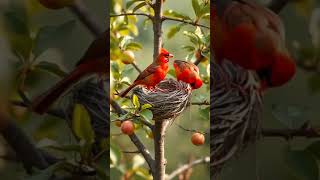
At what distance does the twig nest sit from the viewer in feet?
5.50

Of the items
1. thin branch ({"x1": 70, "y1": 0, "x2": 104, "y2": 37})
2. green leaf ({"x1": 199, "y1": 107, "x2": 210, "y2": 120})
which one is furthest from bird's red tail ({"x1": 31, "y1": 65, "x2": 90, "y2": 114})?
green leaf ({"x1": 199, "y1": 107, "x2": 210, "y2": 120})

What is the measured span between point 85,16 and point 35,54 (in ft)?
0.59

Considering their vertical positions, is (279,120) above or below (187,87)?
below

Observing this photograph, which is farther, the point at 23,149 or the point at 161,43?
the point at 161,43

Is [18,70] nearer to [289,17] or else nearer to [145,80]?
[145,80]

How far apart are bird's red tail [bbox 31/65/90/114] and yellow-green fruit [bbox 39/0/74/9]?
186 mm

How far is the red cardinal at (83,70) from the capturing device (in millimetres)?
1352

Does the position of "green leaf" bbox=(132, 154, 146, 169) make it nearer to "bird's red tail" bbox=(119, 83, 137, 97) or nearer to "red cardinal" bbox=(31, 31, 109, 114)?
"bird's red tail" bbox=(119, 83, 137, 97)

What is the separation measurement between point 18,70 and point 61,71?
12 centimetres

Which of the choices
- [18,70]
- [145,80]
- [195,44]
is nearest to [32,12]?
[18,70]

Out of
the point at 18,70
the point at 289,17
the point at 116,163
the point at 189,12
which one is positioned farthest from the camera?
the point at 189,12

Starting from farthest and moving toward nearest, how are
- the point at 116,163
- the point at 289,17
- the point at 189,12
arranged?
the point at 189,12
the point at 116,163
the point at 289,17

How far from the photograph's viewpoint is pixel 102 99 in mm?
1404

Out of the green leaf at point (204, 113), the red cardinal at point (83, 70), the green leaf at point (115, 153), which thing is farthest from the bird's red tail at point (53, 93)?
the green leaf at point (204, 113)
